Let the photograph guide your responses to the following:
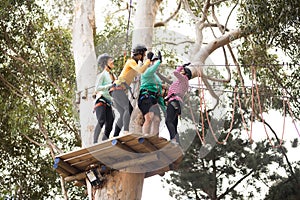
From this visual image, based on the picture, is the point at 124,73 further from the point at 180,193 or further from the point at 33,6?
the point at 180,193

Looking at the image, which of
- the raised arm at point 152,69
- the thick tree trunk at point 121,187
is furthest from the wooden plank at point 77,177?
the raised arm at point 152,69

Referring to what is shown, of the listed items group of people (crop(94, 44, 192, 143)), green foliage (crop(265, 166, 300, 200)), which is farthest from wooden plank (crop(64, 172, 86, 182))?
green foliage (crop(265, 166, 300, 200))

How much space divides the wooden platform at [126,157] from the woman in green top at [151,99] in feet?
0.73

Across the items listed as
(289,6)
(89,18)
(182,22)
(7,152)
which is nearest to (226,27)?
(289,6)

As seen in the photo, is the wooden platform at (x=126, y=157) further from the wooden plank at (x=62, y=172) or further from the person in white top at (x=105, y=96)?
the person in white top at (x=105, y=96)

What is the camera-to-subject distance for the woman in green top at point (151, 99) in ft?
19.3

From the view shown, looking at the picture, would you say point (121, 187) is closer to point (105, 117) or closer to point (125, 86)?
point (105, 117)

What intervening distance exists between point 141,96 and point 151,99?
0.35ft

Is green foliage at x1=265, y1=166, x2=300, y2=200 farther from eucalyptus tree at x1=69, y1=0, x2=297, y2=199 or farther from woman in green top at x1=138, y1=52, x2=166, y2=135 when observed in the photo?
woman in green top at x1=138, y1=52, x2=166, y2=135

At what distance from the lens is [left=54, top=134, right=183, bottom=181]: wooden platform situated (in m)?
5.71

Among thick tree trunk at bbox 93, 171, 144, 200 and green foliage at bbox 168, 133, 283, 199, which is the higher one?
green foliage at bbox 168, 133, 283, 199

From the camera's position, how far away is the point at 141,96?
5.96 m

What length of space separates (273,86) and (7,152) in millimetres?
5478

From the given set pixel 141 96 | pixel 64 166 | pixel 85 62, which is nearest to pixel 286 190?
pixel 85 62
